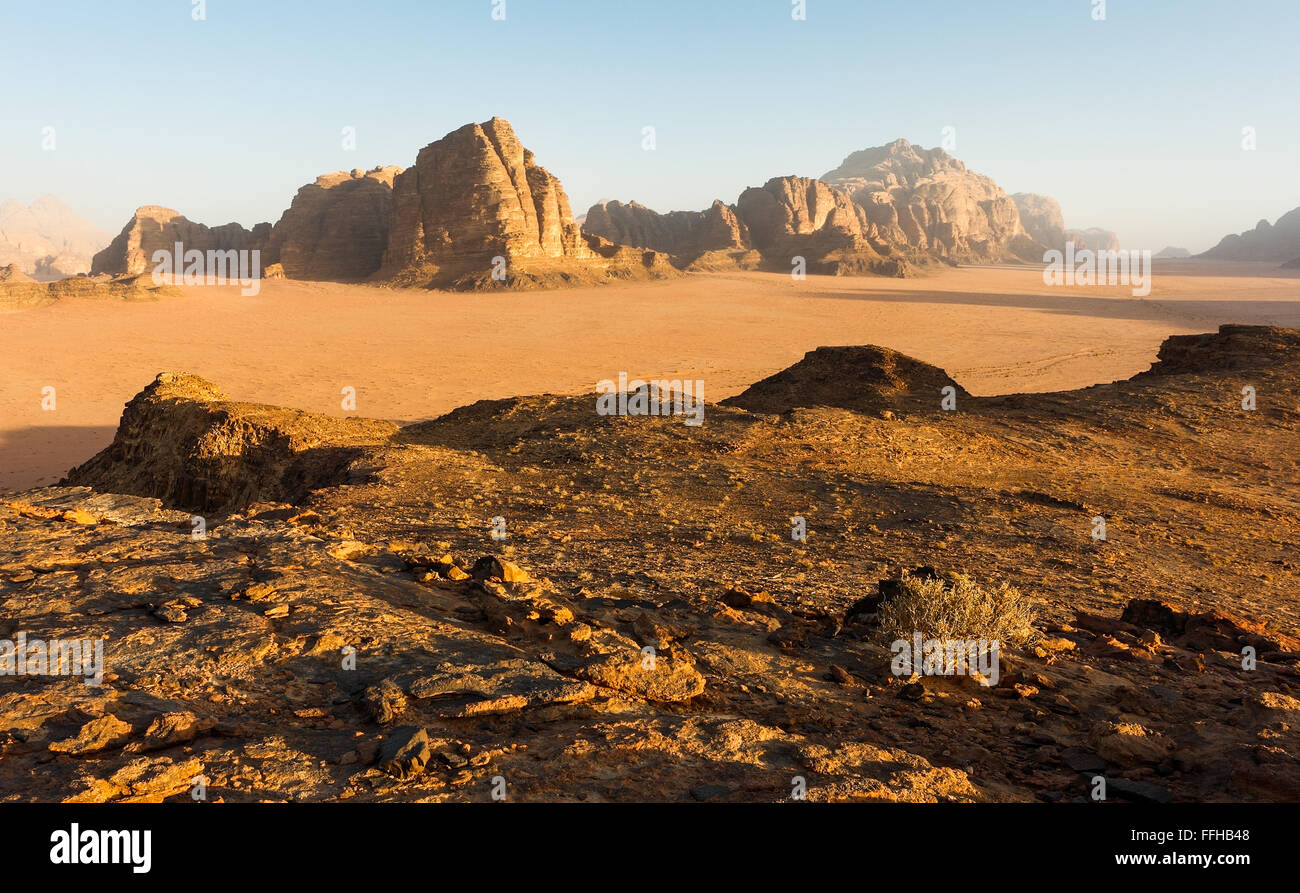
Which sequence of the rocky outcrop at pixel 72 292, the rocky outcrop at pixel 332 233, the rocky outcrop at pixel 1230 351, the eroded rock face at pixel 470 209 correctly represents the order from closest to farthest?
1. the rocky outcrop at pixel 1230 351
2. the rocky outcrop at pixel 72 292
3. the eroded rock face at pixel 470 209
4. the rocky outcrop at pixel 332 233

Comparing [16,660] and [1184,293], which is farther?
[1184,293]

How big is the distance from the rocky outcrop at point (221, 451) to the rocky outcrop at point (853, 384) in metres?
7.63

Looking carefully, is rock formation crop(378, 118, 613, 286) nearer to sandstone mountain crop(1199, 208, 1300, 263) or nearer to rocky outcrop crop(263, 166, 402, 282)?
rocky outcrop crop(263, 166, 402, 282)

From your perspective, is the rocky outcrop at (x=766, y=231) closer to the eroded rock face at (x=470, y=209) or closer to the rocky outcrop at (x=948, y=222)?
the rocky outcrop at (x=948, y=222)

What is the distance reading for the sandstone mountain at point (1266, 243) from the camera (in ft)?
511

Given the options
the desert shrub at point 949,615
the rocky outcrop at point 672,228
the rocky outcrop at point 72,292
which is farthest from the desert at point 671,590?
the rocky outcrop at point 672,228

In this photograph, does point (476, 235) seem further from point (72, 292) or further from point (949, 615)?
point (949, 615)

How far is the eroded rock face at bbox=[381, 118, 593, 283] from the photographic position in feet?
227

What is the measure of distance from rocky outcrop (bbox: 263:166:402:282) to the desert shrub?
75553mm

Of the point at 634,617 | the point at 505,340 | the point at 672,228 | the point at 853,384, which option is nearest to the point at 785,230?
the point at 672,228
